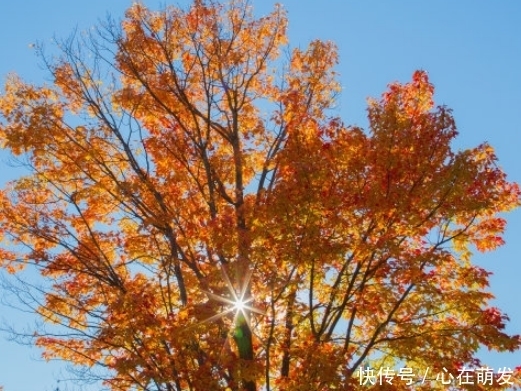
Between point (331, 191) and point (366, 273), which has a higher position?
point (331, 191)

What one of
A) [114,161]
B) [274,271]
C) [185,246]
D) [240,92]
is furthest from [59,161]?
[274,271]

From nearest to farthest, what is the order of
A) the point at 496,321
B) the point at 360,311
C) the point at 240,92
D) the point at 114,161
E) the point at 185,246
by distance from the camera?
the point at 496,321 → the point at 360,311 → the point at 185,246 → the point at 114,161 → the point at 240,92

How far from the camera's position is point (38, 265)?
12.1m

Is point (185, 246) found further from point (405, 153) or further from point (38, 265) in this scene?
point (405, 153)

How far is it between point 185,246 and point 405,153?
175 inches

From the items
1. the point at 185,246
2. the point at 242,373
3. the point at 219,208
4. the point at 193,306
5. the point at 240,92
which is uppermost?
the point at 240,92

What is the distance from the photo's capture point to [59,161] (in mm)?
12594

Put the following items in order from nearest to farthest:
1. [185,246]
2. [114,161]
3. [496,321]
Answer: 1. [496,321]
2. [185,246]
3. [114,161]

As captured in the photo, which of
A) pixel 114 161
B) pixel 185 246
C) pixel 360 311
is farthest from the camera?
pixel 114 161

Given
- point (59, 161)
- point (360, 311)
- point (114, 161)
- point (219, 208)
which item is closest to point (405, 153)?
point (360, 311)

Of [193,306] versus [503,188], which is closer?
[193,306]

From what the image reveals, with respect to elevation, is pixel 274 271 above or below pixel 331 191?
below

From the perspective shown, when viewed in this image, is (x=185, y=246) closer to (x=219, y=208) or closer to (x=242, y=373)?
(x=219, y=208)

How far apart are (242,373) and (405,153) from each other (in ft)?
15.1
